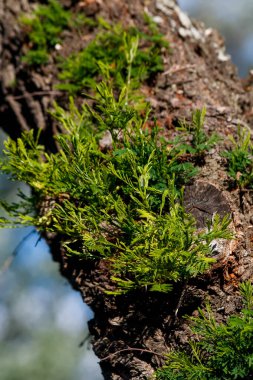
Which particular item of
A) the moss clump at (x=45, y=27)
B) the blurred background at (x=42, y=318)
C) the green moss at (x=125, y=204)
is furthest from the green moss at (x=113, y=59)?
the blurred background at (x=42, y=318)

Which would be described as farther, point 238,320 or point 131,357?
point 131,357

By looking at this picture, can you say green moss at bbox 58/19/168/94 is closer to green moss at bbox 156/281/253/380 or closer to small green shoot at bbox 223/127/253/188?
small green shoot at bbox 223/127/253/188

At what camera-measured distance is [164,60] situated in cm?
267

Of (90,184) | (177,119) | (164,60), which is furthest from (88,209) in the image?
(164,60)

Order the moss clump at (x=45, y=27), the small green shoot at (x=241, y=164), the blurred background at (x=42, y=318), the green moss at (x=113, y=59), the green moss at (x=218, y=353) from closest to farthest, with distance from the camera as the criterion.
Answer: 1. the green moss at (x=218, y=353)
2. the small green shoot at (x=241, y=164)
3. the green moss at (x=113, y=59)
4. the moss clump at (x=45, y=27)
5. the blurred background at (x=42, y=318)

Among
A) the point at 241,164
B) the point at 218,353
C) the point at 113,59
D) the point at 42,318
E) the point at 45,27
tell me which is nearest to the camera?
the point at 218,353

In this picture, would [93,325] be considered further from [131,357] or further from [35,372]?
[35,372]

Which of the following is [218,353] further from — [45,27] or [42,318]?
[42,318]

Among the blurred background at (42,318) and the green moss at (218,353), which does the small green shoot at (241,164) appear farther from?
the blurred background at (42,318)

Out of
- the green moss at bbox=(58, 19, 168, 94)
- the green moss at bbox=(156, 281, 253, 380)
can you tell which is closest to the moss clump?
the green moss at bbox=(58, 19, 168, 94)

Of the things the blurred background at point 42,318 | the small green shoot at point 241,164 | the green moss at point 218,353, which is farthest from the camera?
the blurred background at point 42,318

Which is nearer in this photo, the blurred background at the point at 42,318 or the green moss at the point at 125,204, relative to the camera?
the green moss at the point at 125,204

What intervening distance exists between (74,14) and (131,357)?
232 centimetres

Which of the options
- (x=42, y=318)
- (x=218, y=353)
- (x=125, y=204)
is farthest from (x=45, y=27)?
(x=42, y=318)
